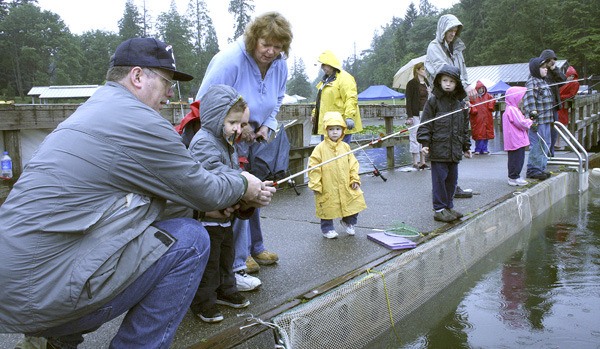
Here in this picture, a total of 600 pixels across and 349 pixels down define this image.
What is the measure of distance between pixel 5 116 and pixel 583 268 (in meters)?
6.29

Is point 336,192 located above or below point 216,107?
below

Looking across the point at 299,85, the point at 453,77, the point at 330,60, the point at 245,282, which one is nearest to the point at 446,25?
the point at 453,77

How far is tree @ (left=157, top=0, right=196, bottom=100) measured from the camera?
264 feet

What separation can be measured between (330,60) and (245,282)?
→ 3849 millimetres

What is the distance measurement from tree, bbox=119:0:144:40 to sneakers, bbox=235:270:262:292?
289ft

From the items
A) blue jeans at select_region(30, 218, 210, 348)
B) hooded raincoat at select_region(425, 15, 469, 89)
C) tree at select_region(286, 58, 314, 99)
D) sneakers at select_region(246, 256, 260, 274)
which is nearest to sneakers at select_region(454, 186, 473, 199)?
hooded raincoat at select_region(425, 15, 469, 89)

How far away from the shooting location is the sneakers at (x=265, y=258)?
4371mm

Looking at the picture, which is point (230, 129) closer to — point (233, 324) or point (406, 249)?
point (233, 324)

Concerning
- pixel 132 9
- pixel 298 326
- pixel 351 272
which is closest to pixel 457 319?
pixel 351 272

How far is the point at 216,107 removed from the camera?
3.37 metres

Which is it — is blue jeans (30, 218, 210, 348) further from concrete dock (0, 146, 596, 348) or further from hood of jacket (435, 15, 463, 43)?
hood of jacket (435, 15, 463, 43)

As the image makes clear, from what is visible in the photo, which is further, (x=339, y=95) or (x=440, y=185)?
(x=339, y=95)

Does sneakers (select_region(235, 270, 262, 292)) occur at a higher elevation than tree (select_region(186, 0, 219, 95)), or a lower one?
lower

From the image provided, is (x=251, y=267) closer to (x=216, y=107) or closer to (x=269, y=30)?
(x=216, y=107)
